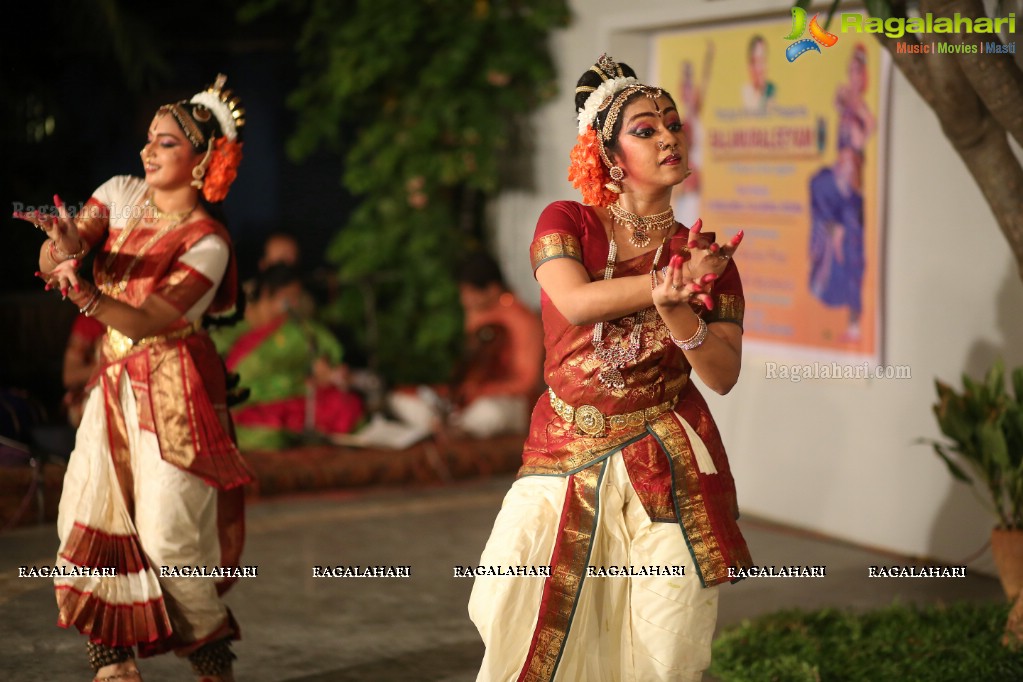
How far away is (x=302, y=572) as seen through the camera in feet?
17.2

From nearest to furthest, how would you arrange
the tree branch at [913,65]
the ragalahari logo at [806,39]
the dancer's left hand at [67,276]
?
the dancer's left hand at [67,276]
the tree branch at [913,65]
the ragalahari logo at [806,39]

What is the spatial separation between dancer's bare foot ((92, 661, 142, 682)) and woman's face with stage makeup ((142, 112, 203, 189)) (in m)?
1.34

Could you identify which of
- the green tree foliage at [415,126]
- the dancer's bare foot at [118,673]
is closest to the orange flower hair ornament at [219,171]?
the dancer's bare foot at [118,673]

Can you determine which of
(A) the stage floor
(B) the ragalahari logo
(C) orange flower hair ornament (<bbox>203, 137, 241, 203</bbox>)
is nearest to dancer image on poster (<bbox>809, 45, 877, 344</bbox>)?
(B) the ragalahari logo

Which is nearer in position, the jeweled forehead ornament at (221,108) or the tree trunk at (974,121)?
the jeweled forehead ornament at (221,108)

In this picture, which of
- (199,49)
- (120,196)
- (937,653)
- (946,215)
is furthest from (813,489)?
(199,49)

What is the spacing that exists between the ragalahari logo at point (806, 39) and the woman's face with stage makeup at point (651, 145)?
2.48 m

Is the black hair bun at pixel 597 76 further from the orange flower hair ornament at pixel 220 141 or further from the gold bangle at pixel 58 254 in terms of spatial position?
the gold bangle at pixel 58 254

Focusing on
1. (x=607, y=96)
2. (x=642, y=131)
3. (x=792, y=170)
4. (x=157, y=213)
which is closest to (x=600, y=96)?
(x=607, y=96)

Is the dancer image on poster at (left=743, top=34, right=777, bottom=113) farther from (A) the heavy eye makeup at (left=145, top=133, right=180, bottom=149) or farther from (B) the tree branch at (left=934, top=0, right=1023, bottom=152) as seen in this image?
(A) the heavy eye makeup at (left=145, top=133, right=180, bottom=149)

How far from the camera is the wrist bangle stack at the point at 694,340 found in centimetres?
291

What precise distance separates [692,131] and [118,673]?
4025mm

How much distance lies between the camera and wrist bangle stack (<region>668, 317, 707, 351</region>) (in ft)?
9.55

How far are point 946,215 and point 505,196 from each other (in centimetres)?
325
